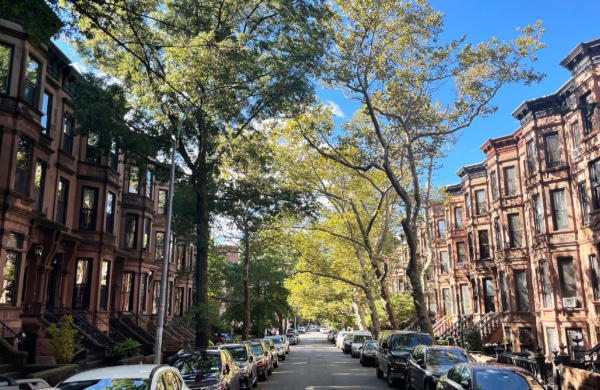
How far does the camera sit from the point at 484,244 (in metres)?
36.8

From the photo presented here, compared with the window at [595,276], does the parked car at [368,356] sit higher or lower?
lower

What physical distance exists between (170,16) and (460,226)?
32.6m

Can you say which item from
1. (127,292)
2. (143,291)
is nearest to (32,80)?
(127,292)

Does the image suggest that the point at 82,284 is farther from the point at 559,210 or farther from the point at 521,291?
the point at 521,291

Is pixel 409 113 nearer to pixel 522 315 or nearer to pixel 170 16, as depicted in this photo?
pixel 170 16

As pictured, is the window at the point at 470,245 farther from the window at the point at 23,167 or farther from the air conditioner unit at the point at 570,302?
the window at the point at 23,167

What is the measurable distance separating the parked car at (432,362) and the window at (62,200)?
1614 centimetres

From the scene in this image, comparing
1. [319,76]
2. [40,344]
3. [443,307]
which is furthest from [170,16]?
[443,307]

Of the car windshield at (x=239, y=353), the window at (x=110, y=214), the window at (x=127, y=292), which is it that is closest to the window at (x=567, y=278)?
the car windshield at (x=239, y=353)

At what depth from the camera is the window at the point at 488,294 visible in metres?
35.5

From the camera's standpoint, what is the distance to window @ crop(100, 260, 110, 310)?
2441 cm

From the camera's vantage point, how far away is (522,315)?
30266mm

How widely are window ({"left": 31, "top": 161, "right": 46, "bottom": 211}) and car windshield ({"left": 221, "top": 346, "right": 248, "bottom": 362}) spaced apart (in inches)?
382

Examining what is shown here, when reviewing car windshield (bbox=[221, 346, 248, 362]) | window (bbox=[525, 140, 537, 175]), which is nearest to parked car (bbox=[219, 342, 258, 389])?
car windshield (bbox=[221, 346, 248, 362])
